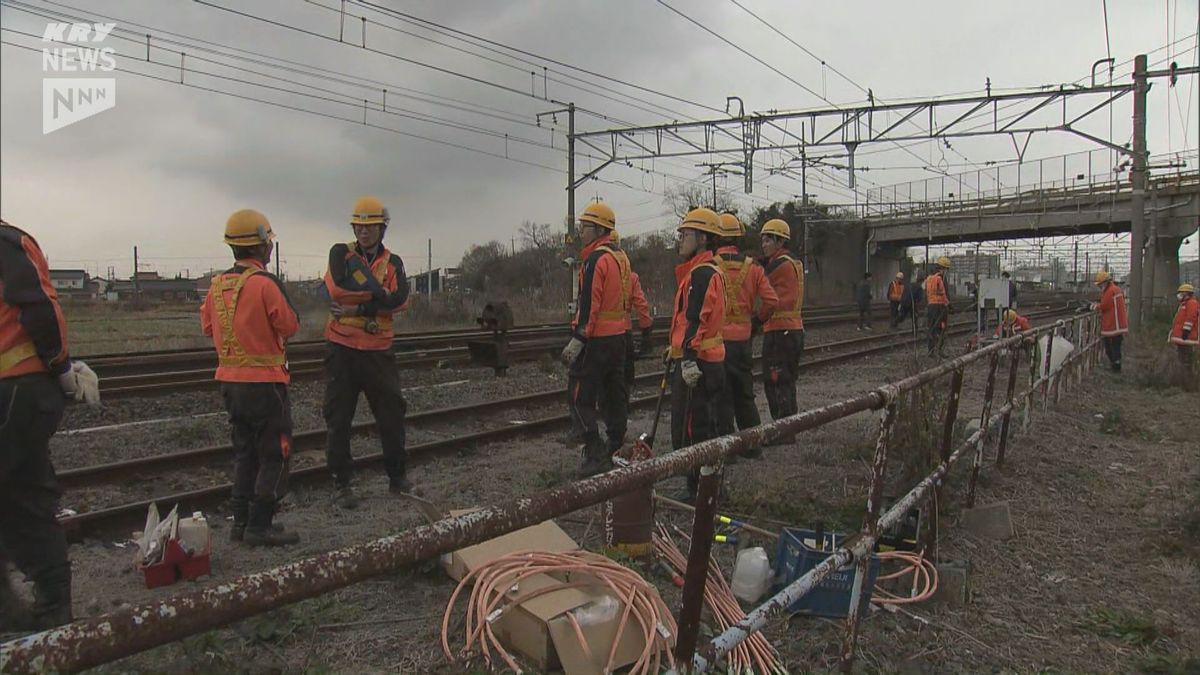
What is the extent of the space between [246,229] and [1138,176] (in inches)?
842

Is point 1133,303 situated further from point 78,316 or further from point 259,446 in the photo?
point 78,316

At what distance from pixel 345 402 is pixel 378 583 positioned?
1.99 metres

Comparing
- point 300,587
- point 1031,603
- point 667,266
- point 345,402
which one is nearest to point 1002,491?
point 1031,603

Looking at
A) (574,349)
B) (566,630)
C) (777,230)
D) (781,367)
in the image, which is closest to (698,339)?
(574,349)

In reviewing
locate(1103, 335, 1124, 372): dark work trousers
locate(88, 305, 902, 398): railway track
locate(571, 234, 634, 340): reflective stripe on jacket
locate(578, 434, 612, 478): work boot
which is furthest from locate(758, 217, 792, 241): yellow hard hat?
locate(1103, 335, 1124, 372): dark work trousers

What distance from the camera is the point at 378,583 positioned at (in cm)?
404

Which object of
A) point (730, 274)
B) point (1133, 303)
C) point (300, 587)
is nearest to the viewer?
point (300, 587)

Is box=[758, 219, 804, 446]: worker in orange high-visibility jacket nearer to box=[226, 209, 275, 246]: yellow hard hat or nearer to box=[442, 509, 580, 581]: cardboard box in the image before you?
box=[442, 509, 580, 581]: cardboard box

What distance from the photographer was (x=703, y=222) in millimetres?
5914

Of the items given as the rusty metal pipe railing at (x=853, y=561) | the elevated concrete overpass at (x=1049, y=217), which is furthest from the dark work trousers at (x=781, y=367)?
the elevated concrete overpass at (x=1049, y=217)

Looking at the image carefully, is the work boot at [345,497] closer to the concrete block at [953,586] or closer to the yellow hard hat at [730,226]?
the yellow hard hat at [730,226]

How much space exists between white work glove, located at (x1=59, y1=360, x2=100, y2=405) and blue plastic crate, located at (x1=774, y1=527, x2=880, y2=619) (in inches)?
131

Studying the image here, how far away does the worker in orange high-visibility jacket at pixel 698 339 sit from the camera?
565 cm

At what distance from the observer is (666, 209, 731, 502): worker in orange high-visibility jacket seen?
5648mm
